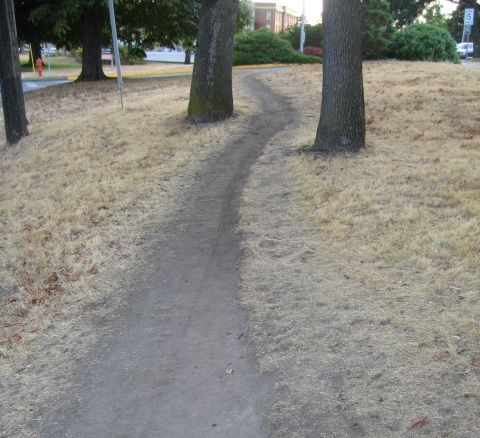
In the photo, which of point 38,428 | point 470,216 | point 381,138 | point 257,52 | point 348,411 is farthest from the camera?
point 257,52

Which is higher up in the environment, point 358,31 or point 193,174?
point 358,31

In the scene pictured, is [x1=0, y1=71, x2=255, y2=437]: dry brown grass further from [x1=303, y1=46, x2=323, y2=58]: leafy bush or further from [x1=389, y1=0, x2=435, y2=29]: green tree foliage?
[x1=389, y1=0, x2=435, y2=29]: green tree foliage

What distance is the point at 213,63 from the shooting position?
11.9 m

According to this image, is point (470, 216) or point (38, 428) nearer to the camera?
point (38, 428)

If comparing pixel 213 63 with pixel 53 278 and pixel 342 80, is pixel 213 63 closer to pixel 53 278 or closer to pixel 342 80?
pixel 342 80

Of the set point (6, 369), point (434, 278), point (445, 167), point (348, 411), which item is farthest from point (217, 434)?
point (445, 167)

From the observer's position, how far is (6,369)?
511 centimetres

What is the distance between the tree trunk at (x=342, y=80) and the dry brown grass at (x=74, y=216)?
7.60ft

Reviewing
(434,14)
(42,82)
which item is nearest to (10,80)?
(42,82)

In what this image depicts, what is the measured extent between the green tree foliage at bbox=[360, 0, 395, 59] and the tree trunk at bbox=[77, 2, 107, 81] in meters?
11.2

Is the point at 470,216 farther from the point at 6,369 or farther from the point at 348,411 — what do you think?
the point at 6,369

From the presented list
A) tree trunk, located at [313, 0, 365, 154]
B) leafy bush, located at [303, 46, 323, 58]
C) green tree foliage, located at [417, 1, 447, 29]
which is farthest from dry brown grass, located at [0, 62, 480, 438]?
green tree foliage, located at [417, 1, 447, 29]

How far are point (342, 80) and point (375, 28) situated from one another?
62.4 ft

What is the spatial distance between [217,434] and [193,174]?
5981 millimetres
